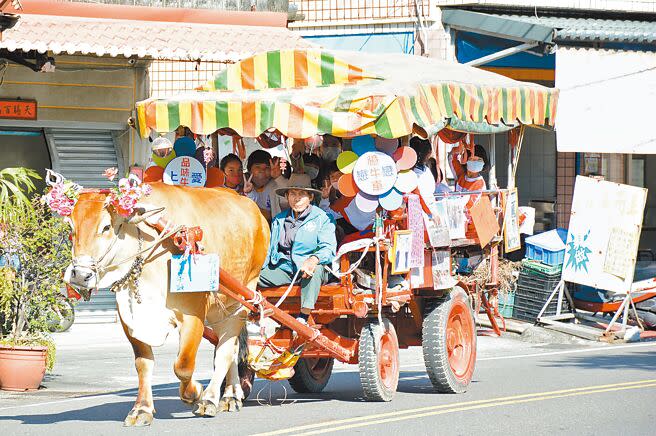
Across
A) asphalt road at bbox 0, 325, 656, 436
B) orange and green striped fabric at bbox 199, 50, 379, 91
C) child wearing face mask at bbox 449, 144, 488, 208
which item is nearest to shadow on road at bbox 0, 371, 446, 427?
asphalt road at bbox 0, 325, 656, 436

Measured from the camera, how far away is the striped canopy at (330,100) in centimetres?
1170

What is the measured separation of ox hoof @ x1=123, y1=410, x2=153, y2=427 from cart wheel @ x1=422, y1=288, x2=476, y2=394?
331 cm

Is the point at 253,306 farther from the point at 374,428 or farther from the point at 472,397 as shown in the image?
the point at 472,397

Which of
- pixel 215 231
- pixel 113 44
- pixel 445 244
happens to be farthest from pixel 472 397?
pixel 113 44

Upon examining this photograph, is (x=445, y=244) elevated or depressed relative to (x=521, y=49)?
depressed

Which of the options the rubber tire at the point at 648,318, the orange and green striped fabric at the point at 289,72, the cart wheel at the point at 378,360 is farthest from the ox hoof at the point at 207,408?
the rubber tire at the point at 648,318

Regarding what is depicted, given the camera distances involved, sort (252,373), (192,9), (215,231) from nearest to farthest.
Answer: (215,231)
(252,373)
(192,9)

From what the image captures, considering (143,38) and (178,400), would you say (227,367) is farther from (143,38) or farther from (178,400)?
(143,38)

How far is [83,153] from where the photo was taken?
850 inches

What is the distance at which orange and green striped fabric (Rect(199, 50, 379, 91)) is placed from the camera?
12.5 metres

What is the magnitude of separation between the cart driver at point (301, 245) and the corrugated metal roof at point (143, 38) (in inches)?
269

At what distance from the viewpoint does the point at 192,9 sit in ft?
69.5

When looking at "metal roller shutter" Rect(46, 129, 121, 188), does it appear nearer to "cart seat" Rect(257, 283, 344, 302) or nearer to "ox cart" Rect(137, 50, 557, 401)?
"ox cart" Rect(137, 50, 557, 401)

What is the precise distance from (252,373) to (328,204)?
180 centimetres
